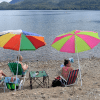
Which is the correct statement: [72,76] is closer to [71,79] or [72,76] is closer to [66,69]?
[71,79]

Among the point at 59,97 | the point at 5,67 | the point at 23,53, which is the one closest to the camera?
the point at 59,97

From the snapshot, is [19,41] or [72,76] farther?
[19,41]

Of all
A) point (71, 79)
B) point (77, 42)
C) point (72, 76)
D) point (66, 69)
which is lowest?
point (71, 79)

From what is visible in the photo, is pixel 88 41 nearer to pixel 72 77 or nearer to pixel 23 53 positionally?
pixel 72 77

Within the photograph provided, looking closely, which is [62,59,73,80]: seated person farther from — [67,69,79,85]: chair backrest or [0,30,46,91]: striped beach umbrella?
[0,30,46,91]: striped beach umbrella

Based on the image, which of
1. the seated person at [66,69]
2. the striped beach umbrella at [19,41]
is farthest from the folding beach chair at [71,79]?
the striped beach umbrella at [19,41]

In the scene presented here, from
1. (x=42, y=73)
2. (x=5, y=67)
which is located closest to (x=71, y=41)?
(x=42, y=73)

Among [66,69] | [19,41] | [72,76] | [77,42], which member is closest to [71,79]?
[72,76]

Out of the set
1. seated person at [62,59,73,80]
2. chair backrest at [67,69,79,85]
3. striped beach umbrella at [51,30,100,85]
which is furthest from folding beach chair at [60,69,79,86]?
striped beach umbrella at [51,30,100,85]

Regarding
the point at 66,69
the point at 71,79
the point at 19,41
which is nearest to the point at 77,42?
the point at 66,69

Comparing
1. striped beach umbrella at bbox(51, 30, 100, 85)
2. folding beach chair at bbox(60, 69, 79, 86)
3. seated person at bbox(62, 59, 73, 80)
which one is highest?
striped beach umbrella at bbox(51, 30, 100, 85)

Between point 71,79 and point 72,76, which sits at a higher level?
point 72,76

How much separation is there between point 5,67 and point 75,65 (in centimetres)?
432

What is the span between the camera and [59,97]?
4301mm
